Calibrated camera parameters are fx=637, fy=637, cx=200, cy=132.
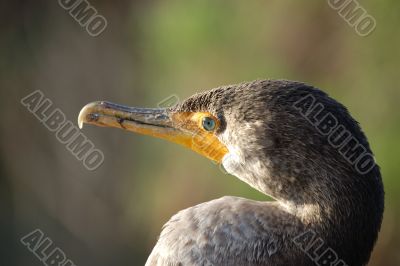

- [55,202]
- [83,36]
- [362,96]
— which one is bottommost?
[55,202]

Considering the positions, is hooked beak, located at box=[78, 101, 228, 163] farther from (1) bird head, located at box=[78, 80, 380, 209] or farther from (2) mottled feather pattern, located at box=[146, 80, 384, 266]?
(2) mottled feather pattern, located at box=[146, 80, 384, 266]

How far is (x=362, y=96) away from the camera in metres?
4.71

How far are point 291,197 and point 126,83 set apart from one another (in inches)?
183

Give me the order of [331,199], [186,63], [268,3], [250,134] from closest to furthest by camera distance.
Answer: [331,199] < [250,134] < [268,3] < [186,63]

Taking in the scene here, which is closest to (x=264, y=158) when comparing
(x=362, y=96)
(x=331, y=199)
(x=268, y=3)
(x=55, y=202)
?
(x=331, y=199)

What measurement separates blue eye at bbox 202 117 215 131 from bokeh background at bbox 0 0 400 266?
2.70 m

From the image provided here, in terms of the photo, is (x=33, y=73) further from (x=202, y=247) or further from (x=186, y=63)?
(x=202, y=247)

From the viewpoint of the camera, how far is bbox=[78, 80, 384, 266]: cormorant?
1.97m

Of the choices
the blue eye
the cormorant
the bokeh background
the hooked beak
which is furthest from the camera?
the bokeh background

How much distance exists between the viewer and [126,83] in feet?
21.4

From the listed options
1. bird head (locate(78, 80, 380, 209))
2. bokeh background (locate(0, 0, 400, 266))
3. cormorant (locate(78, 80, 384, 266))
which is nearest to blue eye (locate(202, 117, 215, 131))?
bird head (locate(78, 80, 380, 209))

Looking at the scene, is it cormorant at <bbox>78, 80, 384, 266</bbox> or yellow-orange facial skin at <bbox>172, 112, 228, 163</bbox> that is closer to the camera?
cormorant at <bbox>78, 80, 384, 266</bbox>

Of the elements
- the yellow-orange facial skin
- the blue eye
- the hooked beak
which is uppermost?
the blue eye

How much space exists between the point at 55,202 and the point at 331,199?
4.89 meters
